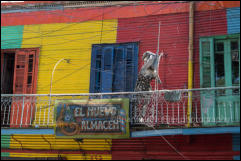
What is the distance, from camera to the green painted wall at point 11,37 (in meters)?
12.6

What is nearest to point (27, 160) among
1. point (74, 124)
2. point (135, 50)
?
point (74, 124)

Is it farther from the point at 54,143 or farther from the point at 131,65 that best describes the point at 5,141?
the point at 131,65

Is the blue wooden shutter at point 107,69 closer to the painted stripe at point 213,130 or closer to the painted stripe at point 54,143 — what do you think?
the painted stripe at point 54,143

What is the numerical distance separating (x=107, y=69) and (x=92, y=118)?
2143 millimetres

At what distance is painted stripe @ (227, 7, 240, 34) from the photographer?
10477 millimetres

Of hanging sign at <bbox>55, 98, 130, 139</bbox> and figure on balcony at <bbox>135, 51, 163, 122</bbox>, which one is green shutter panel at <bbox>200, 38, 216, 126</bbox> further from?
hanging sign at <bbox>55, 98, 130, 139</bbox>

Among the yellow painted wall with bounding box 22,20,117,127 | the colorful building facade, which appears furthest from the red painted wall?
the yellow painted wall with bounding box 22,20,117,127

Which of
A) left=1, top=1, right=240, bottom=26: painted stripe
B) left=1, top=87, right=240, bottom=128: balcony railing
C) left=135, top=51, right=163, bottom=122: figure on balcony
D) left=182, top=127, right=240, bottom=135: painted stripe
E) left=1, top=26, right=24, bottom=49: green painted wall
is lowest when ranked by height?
left=182, top=127, right=240, bottom=135: painted stripe

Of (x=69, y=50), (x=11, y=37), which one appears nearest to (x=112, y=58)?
(x=69, y=50)

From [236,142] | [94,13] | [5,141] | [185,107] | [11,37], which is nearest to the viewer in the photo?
[236,142]

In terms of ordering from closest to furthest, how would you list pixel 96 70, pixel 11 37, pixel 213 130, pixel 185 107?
pixel 213 130, pixel 185 107, pixel 96 70, pixel 11 37

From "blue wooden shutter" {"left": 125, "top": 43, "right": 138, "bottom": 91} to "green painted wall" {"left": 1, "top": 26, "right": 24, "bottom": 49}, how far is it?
166 inches

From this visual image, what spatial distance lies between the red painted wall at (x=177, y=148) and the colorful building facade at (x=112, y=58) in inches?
1.1

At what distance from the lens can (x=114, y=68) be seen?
37.2ft
